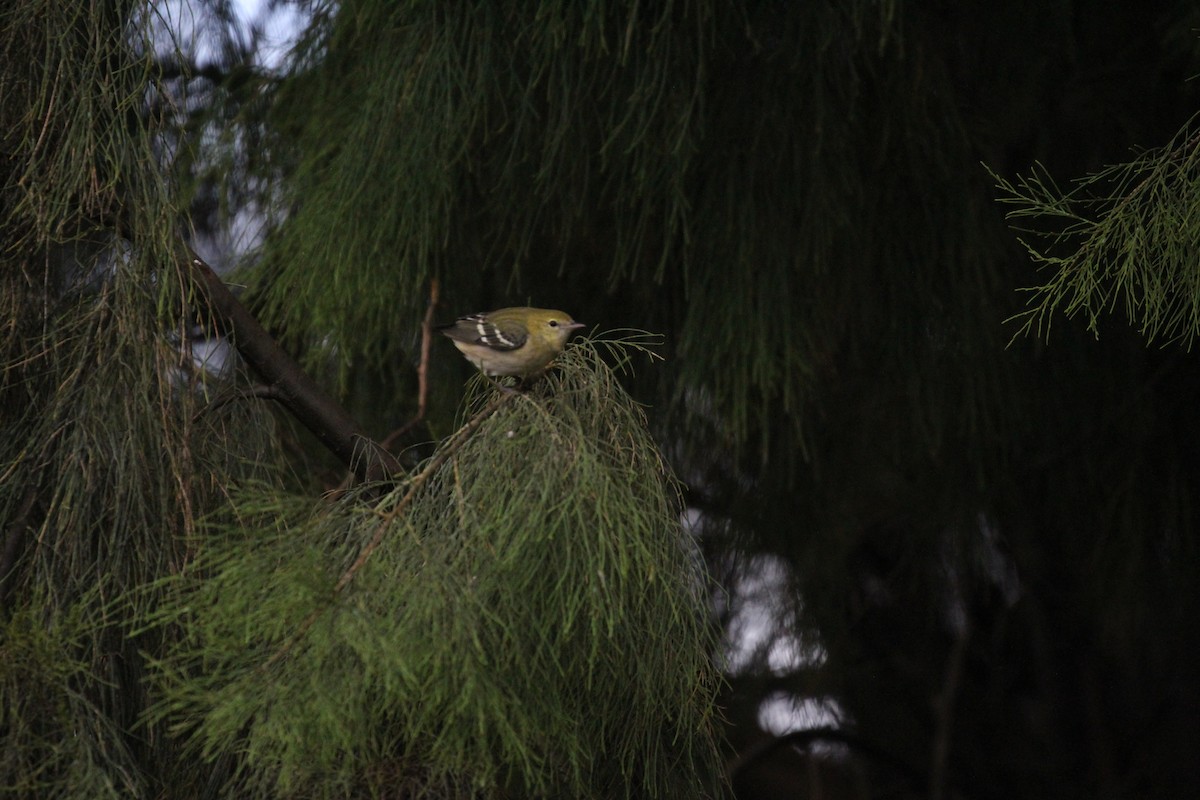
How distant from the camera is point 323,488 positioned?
2.45 meters

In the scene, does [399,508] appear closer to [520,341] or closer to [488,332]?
[520,341]

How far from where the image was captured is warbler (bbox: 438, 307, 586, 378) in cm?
199

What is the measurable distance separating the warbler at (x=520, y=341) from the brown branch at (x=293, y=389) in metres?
0.25

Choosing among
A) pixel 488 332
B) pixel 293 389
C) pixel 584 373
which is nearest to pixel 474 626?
pixel 584 373

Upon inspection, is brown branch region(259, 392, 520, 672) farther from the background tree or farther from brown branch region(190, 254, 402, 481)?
brown branch region(190, 254, 402, 481)

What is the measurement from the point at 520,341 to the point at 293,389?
1.30ft

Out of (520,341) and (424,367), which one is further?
(424,367)

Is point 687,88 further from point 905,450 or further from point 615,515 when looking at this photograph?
point 905,450

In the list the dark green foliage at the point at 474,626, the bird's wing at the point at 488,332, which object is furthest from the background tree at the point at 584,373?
the bird's wing at the point at 488,332

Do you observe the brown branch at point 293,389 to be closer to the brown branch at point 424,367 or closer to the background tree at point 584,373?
the background tree at point 584,373

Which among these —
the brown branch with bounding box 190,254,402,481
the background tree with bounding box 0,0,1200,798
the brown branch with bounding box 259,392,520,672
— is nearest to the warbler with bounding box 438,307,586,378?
the background tree with bounding box 0,0,1200,798

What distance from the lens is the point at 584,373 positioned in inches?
59.2

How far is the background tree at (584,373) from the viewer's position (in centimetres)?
129

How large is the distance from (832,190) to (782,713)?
83.4 inches
